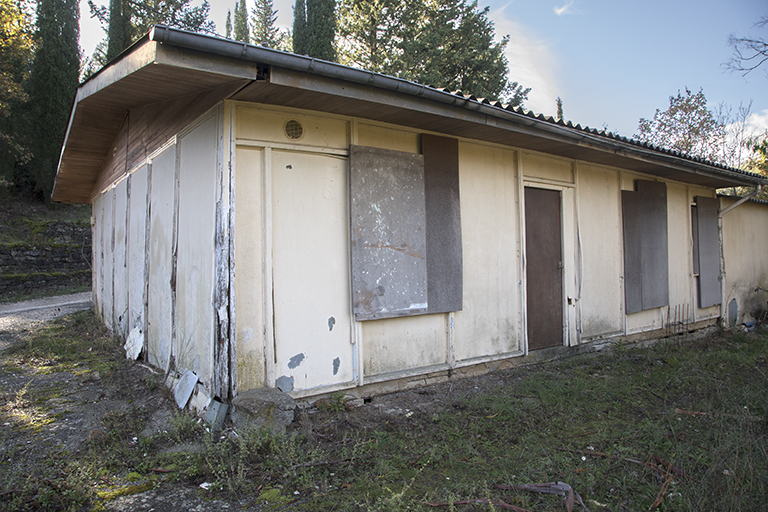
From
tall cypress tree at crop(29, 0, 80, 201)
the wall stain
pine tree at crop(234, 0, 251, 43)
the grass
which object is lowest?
the grass

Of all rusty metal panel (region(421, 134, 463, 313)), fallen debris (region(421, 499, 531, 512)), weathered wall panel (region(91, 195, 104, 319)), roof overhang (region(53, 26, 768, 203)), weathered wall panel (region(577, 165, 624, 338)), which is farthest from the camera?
weathered wall panel (region(91, 195, 104, 319))

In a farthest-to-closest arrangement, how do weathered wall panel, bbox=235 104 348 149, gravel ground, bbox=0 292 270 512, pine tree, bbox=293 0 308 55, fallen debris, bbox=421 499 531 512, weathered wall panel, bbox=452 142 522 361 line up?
pine tree, bbox=293 0 308 55 < weathered wall panel, bbox=452 142 522 361 < weathered wall panel, bbox=235 104 348 149 < gravel ground, bbox=0 292 270 512 < fallen debris, bbox=421 499 531 512

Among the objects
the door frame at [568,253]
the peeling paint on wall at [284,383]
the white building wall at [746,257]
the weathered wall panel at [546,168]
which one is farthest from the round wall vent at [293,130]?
the white building wall at [746,257]

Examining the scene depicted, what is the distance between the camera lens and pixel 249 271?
404cm

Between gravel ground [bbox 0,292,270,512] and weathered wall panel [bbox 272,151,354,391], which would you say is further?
weathered wall panel [bbox 272,151,354,391]

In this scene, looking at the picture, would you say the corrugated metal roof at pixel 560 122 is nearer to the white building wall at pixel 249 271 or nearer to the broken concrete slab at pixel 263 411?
the white building wall at pixel 249 271

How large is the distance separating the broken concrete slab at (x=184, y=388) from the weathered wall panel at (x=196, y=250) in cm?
7

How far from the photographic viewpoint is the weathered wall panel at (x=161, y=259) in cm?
523

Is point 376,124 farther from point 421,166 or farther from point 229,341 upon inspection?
point 229,341

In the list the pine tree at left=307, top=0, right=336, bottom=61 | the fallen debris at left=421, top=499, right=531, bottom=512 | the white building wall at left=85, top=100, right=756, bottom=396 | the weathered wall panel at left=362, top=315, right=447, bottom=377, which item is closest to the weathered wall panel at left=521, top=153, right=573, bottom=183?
the white building wall at left=85, top=100, right=756, bottom=396

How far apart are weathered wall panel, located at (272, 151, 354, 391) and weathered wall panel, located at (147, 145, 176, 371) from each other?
5.69 ft

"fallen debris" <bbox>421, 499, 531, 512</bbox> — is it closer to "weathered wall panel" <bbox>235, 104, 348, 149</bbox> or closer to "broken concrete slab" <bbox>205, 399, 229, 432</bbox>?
"broken concrete slab" <bbox>205, 399, 229, 432</bbox>

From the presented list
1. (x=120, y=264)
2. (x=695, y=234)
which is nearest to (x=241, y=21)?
(x=120, y=264)

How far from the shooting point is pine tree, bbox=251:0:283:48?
37.8m
